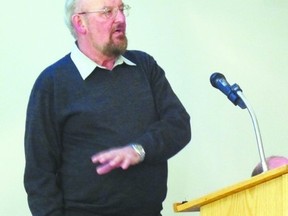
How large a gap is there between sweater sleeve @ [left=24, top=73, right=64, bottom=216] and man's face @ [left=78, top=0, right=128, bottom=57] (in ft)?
0.72

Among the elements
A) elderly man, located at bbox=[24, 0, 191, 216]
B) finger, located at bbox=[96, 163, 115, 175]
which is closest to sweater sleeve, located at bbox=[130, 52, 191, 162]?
elderly man, located at bbox=[24, 0, 191, 216]

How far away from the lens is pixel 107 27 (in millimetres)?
1762

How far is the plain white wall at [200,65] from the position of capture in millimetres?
2193

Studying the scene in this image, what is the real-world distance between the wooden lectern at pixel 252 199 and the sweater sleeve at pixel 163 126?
26cm

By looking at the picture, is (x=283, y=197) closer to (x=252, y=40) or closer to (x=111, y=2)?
(x=111, y=2)

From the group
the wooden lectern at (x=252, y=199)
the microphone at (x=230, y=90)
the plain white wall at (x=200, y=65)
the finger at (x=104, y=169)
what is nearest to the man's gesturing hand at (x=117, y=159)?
the finger at (x=104, y=169)

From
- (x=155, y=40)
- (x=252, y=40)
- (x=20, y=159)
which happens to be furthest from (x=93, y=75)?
(x=252, y=40)

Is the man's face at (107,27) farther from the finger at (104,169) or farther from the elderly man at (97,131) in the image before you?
the finger at (104,169)

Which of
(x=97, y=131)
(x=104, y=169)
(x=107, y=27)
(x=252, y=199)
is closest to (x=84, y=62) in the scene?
(x=107, y=27)

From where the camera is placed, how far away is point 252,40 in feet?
8.84

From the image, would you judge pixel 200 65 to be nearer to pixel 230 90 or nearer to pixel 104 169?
pixel 230 90

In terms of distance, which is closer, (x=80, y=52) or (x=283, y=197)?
(x=283, y=197)

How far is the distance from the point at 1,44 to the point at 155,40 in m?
0.70

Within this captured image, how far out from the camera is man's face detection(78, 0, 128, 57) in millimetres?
1760
